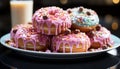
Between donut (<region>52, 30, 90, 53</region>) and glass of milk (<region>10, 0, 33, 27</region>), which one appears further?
glass of milk (<region>10, 0, 33, 27</region>)

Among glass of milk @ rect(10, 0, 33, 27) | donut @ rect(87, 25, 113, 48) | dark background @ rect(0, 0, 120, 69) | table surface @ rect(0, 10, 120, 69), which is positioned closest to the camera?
table surface @ rect(0, 10, 120, 69)

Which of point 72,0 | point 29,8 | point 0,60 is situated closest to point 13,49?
point 0,60

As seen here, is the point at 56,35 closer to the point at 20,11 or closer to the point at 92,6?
the point at 20,11

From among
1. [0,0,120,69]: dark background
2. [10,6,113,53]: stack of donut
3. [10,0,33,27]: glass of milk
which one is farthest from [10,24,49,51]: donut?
[0,0,120,69]: dark background

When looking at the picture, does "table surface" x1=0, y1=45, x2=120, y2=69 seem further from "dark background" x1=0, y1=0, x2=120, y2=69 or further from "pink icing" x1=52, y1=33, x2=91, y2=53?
"dark background" x1=0, y1=0, x2=120, y2=69

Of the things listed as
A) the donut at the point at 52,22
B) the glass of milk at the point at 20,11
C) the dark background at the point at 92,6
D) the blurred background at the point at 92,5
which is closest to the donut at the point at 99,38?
the donut at the point at 52,22

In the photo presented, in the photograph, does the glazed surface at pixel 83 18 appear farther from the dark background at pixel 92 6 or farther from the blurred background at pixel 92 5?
the blurred background at pixel 92 5

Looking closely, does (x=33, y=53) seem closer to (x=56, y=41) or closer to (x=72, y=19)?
(x=56, y=41)

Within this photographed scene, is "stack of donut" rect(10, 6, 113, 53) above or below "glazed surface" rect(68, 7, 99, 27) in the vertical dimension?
below
